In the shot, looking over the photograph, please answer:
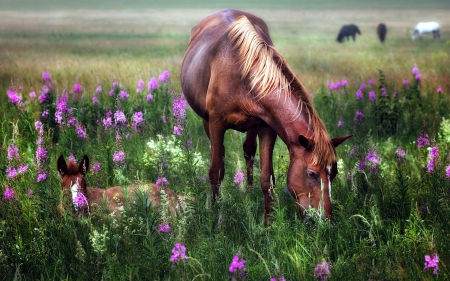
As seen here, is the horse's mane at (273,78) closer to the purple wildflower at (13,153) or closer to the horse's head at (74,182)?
the horse's head at (74,182)

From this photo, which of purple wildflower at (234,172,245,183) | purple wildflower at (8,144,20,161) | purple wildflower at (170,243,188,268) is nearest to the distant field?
purple wildflower at (8,144,20,161)

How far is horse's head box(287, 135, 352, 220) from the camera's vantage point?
4.44 metres

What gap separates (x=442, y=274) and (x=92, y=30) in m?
26.9

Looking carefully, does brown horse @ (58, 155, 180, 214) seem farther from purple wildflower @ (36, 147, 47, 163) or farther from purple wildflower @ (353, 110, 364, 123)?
purple wildflower @ (353, 110, 364, 123)

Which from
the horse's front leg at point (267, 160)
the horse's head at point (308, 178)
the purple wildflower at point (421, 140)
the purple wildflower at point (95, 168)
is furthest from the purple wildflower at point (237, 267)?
the purple wildflower at point (421, 140)

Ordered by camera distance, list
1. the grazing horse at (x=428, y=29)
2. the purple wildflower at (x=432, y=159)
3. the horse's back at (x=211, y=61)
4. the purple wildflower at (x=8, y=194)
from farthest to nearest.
A: the grazing horse at (x=428, y=29), the horse's back at (x=211, y=61), the purple wildflower at (x=432, y=159), the purple wildflower at (x=8, y=194)

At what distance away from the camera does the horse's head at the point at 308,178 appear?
175 inches

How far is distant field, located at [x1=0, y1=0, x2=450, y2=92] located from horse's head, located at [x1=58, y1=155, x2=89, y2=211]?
14.1 ft

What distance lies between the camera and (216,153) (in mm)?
5613

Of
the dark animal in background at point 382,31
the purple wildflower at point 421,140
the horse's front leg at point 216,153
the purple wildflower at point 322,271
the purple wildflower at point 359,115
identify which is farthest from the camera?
the dark animal in background at point 382,31

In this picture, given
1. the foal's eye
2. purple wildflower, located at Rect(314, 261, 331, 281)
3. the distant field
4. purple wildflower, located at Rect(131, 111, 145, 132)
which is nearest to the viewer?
purple wildflower, located at Rect(314, 261, 331, 281)

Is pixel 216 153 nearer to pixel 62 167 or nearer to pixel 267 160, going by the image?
pixel 267 160

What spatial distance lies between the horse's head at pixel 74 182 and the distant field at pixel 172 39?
4.31 m

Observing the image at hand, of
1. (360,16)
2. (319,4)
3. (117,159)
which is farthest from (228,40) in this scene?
(319,4)
